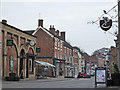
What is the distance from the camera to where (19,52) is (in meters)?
38.1

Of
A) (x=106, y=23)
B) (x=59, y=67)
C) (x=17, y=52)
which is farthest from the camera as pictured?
(x=59, y=67)

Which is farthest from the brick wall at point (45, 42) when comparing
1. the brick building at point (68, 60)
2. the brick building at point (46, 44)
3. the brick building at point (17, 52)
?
the brick building at point (17, 52)

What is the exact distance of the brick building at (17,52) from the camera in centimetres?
3328

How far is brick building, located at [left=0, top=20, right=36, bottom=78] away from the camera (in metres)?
33.3

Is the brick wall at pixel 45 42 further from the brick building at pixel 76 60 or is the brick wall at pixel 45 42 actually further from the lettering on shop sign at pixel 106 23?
the lettering on shop sign at pixel 106 23

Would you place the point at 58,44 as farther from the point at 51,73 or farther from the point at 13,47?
the point at 13,47

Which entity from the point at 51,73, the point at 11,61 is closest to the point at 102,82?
the point at 11,61

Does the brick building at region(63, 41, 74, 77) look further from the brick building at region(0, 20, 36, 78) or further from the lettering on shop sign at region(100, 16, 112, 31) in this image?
the lettering on shop sign at region(100, 16, 112, 31)

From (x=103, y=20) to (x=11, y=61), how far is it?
2172 centimetres

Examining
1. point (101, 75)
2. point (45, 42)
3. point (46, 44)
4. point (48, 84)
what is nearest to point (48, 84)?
point (48, 84)

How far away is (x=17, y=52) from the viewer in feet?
123

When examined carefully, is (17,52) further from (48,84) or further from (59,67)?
(59,67)

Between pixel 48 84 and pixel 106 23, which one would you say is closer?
pixel 106 23

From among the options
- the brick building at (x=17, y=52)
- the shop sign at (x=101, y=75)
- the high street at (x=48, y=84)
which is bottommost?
the high street at (x=48, y=84)
